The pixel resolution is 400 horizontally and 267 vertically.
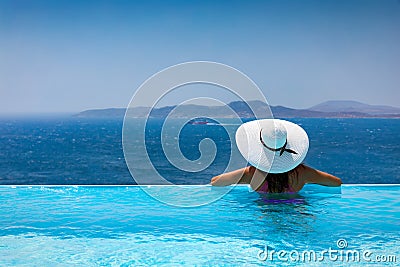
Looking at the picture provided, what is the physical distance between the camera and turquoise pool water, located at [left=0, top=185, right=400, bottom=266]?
2.07 meters

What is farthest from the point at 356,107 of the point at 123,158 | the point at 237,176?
the point at 237,176

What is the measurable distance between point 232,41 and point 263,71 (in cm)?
733

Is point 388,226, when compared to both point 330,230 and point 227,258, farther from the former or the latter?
point 227,258

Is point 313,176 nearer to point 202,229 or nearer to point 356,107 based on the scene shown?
point 202,229

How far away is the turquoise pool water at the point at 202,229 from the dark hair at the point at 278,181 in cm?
8

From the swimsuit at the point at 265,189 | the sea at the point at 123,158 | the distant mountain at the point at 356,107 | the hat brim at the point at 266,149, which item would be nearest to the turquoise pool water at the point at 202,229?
the swimsuit at the point at 265,189

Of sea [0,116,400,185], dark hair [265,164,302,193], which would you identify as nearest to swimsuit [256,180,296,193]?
dark hair [265,164,302,193]

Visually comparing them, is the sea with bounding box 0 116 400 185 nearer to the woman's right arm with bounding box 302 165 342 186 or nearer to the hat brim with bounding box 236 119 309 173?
the woman's right arm with bounding box 302 165 342 186

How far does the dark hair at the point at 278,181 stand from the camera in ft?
9.96

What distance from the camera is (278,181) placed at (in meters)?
3.05

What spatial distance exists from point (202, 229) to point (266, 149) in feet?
1.90

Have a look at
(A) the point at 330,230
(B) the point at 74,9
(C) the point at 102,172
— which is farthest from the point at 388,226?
(B) the point at 74,9

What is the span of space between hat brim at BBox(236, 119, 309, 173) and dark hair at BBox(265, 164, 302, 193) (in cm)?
21

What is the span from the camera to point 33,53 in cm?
4475
